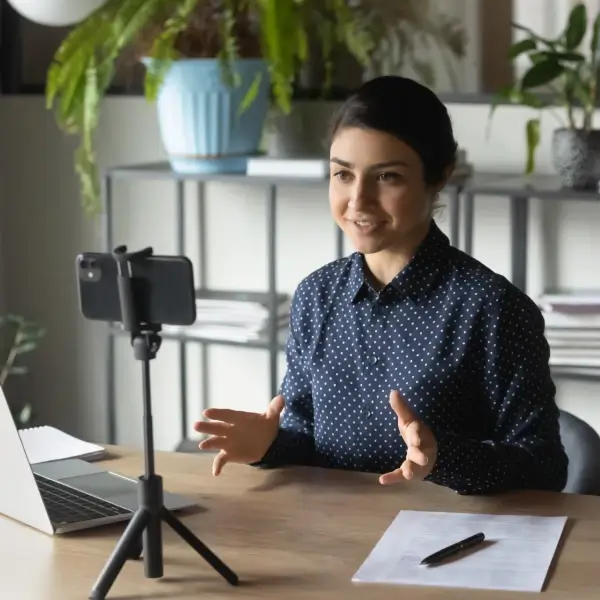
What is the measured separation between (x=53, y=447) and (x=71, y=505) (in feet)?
0.97

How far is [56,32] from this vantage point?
343cm

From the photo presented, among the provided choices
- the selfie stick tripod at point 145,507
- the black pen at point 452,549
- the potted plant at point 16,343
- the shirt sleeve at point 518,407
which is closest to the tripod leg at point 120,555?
the selfie stick tripod at point 145,507

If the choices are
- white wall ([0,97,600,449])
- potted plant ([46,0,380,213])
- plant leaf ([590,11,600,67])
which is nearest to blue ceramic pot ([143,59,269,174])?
potted plant ([46,0,380,213])

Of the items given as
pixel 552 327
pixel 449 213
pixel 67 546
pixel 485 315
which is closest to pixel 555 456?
pixel 485 315

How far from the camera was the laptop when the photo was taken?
54.6 inches

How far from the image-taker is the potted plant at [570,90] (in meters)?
2.59

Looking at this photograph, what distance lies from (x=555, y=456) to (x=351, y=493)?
30 cm

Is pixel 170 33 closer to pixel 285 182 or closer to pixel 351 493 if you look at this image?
pixel 285 182

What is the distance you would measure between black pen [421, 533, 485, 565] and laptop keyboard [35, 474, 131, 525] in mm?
406

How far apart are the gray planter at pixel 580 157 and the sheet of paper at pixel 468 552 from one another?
131cm

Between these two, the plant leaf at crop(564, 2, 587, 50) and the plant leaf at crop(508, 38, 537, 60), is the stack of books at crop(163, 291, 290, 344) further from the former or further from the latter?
the plant leaf at crop(564, 2, 587, 50)

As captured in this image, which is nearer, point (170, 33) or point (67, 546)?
point (67, 546)

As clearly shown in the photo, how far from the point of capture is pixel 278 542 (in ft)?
4.51

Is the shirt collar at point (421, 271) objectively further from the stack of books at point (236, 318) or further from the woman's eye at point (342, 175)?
the stack of books at point (236, 318)
